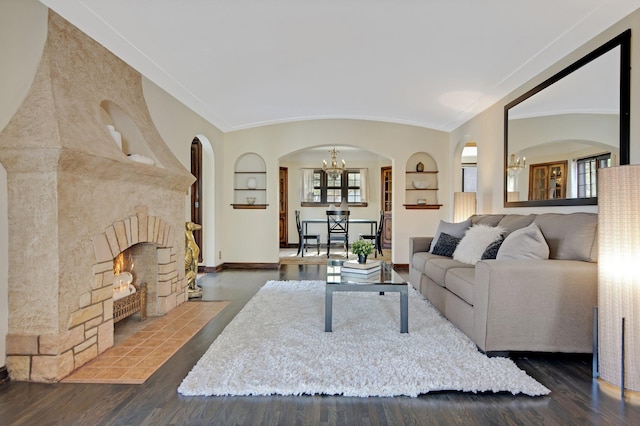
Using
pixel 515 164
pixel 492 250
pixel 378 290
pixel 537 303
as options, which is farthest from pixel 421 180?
pixel 537 303

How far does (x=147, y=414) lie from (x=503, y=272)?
2258 mm

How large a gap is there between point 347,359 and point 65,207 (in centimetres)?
204

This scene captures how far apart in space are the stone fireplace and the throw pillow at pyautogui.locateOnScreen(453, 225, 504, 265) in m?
3.02


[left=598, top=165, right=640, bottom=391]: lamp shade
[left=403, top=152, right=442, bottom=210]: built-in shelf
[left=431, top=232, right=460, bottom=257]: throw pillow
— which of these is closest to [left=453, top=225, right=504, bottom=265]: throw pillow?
[left=431, top=232, right=460, bottom=257]: throw pillow

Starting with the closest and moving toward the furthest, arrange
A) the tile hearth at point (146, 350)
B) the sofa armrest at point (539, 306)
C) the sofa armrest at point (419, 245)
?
the tile hearth at point (146, 350), the sofa armrest at point (539, 306), the sofa armrest at point (419, 245)

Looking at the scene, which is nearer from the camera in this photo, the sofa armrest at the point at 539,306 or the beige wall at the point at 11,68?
the beige wall at the point at 11,68

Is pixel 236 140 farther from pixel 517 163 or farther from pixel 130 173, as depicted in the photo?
pixel 517 163

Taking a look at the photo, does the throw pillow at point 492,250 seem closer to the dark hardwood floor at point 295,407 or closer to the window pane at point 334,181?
the dark hardwood floor at point 295,407

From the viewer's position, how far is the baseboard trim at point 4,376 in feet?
7.06

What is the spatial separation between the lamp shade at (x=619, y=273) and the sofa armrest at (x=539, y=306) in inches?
9.2

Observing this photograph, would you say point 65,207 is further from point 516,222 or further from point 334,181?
point 334,181

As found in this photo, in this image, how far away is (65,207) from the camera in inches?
90.0

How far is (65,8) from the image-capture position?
2473mm

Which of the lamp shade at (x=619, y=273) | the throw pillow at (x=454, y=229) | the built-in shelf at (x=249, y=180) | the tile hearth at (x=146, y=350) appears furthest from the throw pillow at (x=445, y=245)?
the built-in shelf at (x=249, y=180)
